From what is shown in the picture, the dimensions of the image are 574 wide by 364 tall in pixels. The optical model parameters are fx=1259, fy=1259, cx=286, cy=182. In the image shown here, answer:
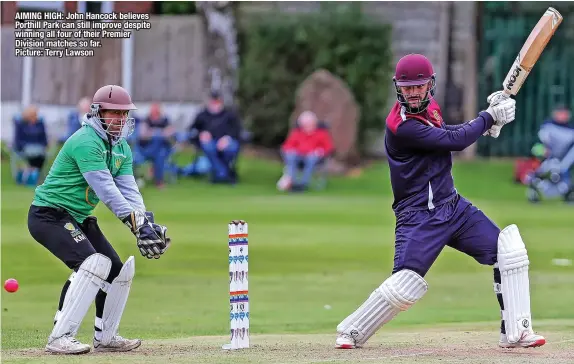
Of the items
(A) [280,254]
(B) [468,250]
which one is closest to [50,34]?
(A) [280,254]

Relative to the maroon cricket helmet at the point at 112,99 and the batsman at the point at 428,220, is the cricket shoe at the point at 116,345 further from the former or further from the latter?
the maroon cricket helmet at the point at 112,99

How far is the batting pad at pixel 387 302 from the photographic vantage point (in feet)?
29.0

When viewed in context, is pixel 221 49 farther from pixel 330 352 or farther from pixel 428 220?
pixel 330 352

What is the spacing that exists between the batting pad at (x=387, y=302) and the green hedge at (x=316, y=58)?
22.9m

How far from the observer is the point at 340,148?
101 feet

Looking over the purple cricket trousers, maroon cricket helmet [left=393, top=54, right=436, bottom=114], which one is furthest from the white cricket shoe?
maroon cricket helmet [left=393, top=54, right=436, bottom=114]

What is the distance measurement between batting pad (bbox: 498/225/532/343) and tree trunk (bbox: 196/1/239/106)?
2407 centimetres

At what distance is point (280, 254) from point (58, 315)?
8455 mm

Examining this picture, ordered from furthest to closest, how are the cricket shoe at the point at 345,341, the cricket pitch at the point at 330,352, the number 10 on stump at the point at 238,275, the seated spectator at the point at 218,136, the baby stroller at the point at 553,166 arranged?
the seated spectator at the point at 218,136 → the baby stroller at the point at 553,166 → the cricket shoe at the point at 345,341 → the number 10 on stump at the point at 238,275 → the cricket pitch at the point at 330,352

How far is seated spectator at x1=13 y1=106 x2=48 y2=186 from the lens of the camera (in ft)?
87.4

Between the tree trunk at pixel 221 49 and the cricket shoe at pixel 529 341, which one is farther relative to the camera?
the tree trunk at pixel 221 49

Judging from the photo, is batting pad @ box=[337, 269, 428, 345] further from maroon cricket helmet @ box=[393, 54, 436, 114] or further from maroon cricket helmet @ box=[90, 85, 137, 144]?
maroon cricket helmet @ box=[90, 85, 137, 144]

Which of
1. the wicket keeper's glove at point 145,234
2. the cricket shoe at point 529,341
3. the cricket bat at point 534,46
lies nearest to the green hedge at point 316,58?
the cricket bat at point 534,46

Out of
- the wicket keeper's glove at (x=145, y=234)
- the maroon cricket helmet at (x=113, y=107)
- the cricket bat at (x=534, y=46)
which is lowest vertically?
the wicket keeper's glove at (x=145, y=234)
